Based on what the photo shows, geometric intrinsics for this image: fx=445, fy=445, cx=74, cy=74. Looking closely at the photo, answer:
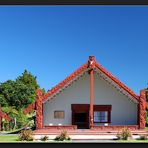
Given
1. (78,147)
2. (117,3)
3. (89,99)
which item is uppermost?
(117,3)

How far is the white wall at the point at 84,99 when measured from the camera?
122 ft

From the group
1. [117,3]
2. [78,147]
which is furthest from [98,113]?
[117,3]

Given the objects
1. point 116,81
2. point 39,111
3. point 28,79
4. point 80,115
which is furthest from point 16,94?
point 116,81

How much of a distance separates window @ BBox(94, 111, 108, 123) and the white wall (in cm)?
68

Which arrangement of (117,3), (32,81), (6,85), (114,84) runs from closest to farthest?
(117,3), (114,84), (6,85), (32,81)

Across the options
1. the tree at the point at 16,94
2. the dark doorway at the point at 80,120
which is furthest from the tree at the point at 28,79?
the dark doorway at the point at 80,120

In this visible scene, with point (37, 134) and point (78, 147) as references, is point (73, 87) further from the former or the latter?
point (78, 147)

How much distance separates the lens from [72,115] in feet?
122

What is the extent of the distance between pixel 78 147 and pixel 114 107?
19073mm

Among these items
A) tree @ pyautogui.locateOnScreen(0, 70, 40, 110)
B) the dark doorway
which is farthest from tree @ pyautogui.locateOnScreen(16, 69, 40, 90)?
the dark doorway

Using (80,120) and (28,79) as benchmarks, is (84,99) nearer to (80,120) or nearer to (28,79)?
(80,120)

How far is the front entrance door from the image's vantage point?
121 ft

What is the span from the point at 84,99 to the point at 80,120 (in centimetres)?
194

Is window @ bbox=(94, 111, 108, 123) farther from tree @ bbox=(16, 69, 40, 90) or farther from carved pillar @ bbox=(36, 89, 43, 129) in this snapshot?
tree @ bbox=(16, 69, 40, 90)
